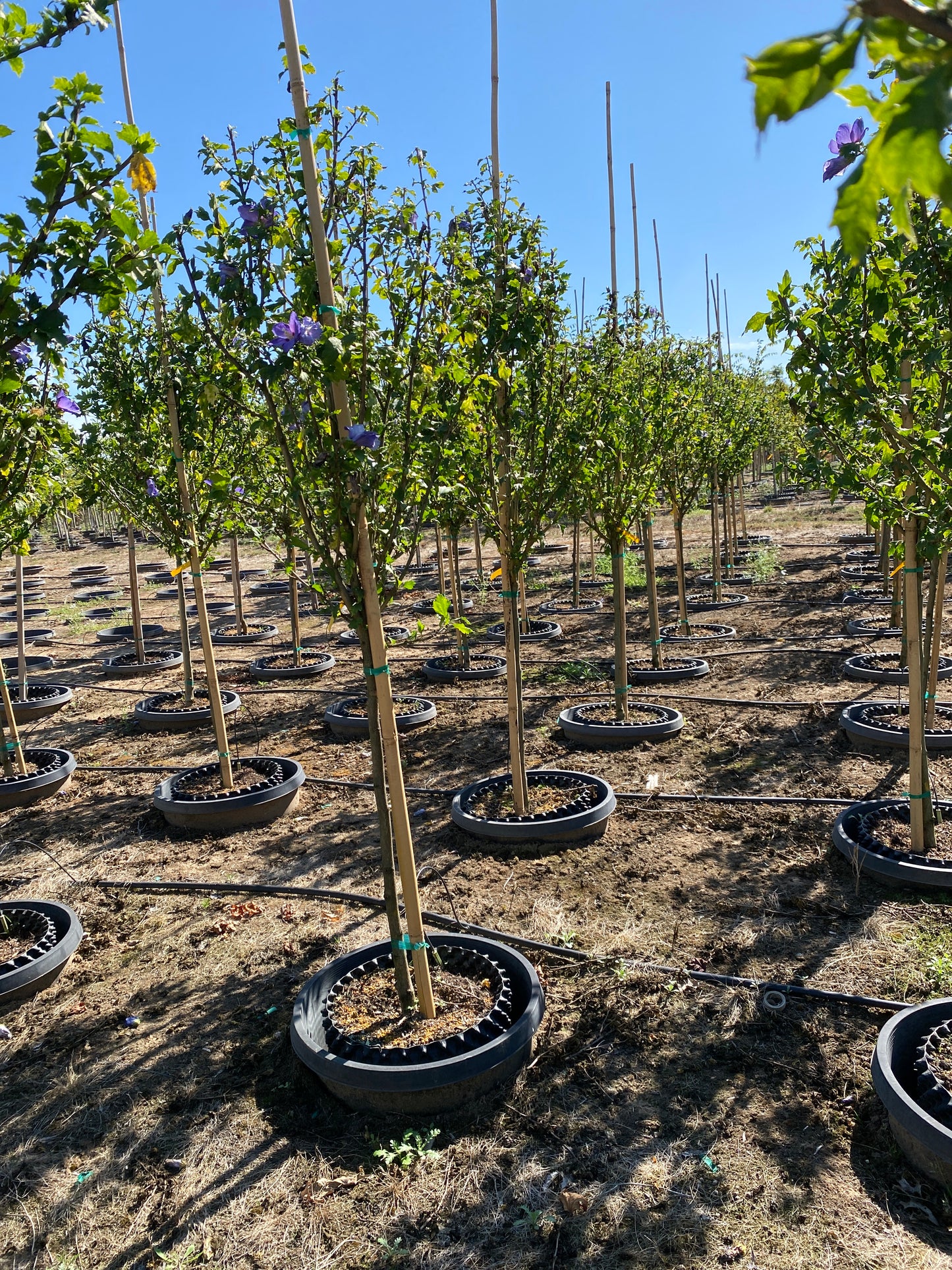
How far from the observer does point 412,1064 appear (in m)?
2.93

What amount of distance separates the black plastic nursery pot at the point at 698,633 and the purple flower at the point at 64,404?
6662 millimetres

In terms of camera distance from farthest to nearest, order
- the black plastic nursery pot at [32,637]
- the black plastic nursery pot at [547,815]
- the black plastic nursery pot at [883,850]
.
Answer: the black plastic nursery pot at [32,637], the black plastic nursery pot at [547,815], the black plastic nursery pot at [883,850]

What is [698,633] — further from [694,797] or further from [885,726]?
[694,797]

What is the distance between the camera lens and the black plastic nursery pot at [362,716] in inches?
284

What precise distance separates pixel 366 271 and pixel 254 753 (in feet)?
16.1

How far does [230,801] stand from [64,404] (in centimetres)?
281

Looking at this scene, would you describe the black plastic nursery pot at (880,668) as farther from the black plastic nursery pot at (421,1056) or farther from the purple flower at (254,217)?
the purple flower at (254,217)

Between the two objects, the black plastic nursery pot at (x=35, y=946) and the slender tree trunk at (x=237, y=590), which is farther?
the slender tree trunk at (x=237, y=590)

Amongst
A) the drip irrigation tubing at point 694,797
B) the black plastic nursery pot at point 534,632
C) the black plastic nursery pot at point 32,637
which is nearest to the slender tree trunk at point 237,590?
the black plastic nursery pot at point 32,637

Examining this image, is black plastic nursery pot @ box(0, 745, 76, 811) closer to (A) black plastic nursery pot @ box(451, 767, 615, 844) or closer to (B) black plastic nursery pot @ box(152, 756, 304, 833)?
(B) black plastic nursery pot @ box(152, 756, 304, 833)

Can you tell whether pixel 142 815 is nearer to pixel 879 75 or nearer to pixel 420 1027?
pixel 420 1027

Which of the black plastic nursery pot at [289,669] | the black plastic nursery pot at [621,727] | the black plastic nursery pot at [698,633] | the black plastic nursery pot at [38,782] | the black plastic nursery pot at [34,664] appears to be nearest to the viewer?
the black plastic nursery pot at [38,782]

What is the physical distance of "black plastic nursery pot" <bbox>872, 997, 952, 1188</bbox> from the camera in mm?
2412

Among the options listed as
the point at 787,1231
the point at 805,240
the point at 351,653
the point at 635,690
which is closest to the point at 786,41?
the point at 787,1231
